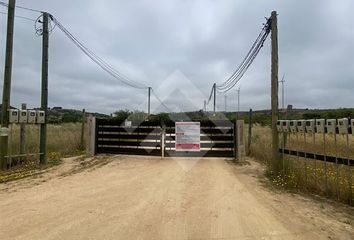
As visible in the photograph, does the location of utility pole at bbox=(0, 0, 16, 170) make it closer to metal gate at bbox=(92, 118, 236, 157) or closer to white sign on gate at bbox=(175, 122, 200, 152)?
metal gate at bbox=(92, 118, 236, 157)

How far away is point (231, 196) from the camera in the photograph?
9320 millimetres

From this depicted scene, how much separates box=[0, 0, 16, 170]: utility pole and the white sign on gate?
7.49m

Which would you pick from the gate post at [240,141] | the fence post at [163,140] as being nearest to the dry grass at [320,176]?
the gate post at [240,141]

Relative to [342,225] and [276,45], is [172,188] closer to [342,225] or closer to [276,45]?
[342,225]

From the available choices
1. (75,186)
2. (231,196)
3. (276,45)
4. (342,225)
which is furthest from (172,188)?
(276,45)

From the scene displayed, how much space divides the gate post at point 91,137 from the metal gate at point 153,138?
111mm

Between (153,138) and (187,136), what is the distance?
1627mm

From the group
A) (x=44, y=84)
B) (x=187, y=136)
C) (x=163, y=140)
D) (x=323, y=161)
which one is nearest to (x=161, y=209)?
(x=323, y=161)

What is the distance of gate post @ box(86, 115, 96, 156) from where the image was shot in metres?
18.2

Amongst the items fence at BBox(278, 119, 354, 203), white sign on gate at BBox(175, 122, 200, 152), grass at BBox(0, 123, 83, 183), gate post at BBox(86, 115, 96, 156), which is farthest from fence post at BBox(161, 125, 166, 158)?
fence at BBox(278, 119, 354, 203)

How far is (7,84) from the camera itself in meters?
13.4

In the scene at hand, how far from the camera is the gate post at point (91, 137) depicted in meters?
18.2

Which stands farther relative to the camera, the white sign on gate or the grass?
the white sign on gate

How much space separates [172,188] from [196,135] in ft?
26.0
